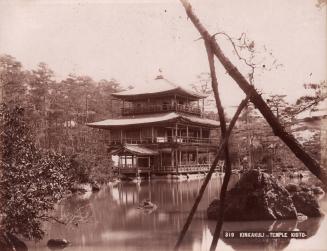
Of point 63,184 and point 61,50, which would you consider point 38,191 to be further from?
point 61,50

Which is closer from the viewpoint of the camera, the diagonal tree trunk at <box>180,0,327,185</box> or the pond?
the diagonal tree trunk at <box>180,0,327,185</box>

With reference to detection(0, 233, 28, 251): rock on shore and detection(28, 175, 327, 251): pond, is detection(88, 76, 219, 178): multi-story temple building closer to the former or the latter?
detection(28, 175, 327, 251): pond

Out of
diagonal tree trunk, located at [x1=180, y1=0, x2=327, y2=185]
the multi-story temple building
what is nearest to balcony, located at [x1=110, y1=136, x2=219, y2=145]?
the multi-story temple building

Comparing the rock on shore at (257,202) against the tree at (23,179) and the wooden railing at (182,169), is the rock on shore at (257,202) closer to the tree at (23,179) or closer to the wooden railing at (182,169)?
the tree at (23,179)

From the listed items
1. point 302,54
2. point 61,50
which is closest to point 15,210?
point 61,50

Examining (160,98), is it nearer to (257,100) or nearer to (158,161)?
(158,161)

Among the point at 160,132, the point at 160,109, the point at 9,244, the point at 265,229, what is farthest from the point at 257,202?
the point at 160,109
